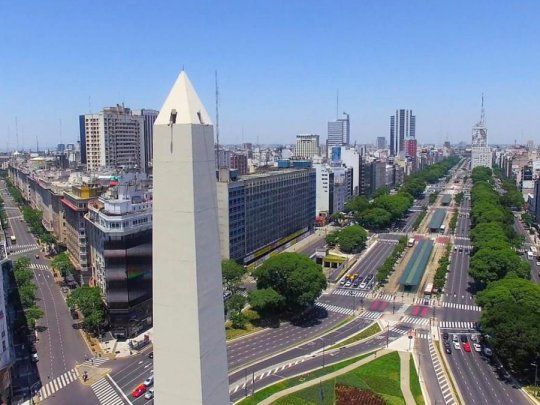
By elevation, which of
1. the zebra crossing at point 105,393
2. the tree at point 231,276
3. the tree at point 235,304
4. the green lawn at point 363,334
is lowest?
the green lawn at point 363,334

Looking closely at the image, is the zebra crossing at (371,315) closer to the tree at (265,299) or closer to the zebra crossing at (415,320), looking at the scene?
the zebra crossing at (415,320)

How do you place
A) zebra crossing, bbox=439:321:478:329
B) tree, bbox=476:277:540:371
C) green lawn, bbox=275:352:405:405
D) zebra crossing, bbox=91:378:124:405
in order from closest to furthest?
green lawn, bbox=275:352:405:405, zebra crossing, bbox=91:378:124:405, tree, bbox=476:277:540:371, zebra crossing, bbox=439:321:478:329

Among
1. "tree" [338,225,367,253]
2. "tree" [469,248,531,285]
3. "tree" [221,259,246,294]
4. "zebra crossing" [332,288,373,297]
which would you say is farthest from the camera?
"tree" [338,225,367,253]

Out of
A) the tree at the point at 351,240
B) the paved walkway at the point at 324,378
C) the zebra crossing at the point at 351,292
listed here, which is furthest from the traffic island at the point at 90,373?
the tree at the point at 351,240

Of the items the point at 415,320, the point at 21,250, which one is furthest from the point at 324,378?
the point at 21,250

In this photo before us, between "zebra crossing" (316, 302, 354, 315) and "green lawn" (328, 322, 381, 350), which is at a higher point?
"zebra crossing" (316, 302, 354, 315)

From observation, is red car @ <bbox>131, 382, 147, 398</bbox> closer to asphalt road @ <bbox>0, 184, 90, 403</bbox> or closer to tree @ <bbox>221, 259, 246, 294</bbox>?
asphalt road @ <bbox>0, 184, 90, 403</bbox>

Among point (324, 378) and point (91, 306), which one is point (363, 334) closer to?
point (324, 378)

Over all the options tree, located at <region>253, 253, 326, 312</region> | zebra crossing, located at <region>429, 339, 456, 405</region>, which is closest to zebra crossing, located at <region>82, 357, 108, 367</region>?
tree, located at <region>253, 253, 326, 312</region>
